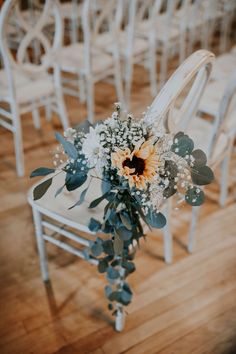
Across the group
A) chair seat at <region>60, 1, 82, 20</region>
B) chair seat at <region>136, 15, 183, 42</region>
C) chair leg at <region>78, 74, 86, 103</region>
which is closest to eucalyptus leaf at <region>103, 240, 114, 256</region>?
chair leg at <region>78, 74, 86, 103</region>

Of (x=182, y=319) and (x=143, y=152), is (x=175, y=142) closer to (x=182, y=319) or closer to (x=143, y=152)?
(x=143, y=152)

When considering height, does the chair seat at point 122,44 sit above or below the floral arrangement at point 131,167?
below

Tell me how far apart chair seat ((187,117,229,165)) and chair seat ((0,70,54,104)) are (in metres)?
0.87

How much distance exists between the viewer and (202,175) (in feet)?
3.83

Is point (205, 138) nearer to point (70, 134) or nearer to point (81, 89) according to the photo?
point (70, 134)

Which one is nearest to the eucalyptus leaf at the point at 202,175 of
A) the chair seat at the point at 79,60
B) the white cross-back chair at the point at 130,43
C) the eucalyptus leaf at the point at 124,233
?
the eucalyptus leaf at the point at 124,233

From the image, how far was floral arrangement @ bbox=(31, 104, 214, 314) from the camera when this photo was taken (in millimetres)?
1062

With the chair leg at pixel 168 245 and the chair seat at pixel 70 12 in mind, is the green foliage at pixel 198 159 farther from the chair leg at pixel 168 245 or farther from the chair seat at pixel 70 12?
the chair seat at pixel 70 12

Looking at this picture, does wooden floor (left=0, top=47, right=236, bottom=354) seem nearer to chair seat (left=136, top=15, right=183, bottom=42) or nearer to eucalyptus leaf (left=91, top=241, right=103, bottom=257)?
eucalyptus leaf (left=91, top=241, right=103, bottom=257)

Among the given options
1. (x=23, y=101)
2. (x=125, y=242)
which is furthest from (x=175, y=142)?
(x=23, y=101)

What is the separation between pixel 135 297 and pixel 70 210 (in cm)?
51

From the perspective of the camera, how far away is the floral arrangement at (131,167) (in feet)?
3.48

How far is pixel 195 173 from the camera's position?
3.84ft

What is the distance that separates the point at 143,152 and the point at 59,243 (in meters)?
0.71
